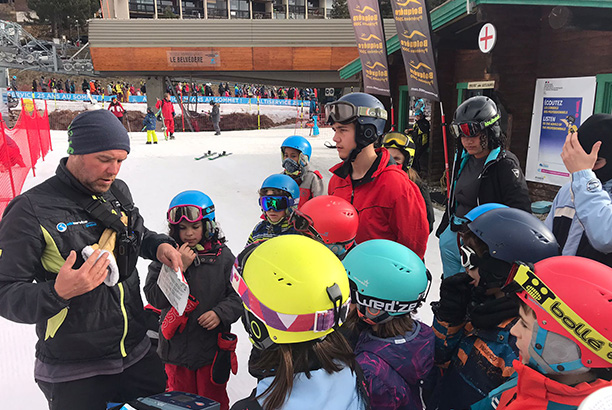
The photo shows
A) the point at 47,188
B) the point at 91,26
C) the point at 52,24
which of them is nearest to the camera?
the point at 47,188

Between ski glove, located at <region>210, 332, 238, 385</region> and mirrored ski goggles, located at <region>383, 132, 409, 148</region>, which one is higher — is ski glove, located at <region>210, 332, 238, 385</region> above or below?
below

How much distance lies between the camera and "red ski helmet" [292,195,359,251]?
269 cm

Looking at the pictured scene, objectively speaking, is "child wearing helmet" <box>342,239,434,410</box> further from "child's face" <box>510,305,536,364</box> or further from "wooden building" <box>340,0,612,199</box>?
"wooden building" <box>340,0,612,199</box>

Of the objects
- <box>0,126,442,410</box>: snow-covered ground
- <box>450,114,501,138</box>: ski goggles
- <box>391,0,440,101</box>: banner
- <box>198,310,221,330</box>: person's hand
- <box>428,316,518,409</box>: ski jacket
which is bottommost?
<box>0,126,442,410</box>: snow-covered ground

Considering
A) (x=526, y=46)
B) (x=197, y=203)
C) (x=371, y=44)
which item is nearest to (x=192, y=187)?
(x=371, y=44)

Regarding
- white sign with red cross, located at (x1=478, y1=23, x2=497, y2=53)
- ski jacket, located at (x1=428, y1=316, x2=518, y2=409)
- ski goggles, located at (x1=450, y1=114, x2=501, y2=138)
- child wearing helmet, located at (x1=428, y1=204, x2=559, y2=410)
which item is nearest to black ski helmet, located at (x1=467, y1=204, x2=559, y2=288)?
child wearing helmet, located at (x1=428, y1=204, x2=559, y2=410)

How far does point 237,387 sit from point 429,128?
888 centimetres

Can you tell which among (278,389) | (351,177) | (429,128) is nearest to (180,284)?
(278,389)

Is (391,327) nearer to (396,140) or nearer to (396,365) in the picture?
(396,365)

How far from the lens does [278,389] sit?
1366 mm

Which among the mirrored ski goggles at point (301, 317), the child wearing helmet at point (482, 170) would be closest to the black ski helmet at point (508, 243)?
the mirrored ski goggles at point (301, 317)

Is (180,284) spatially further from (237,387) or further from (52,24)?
(52,24)

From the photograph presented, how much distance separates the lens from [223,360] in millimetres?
2738

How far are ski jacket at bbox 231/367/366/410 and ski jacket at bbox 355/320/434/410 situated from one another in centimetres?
33
